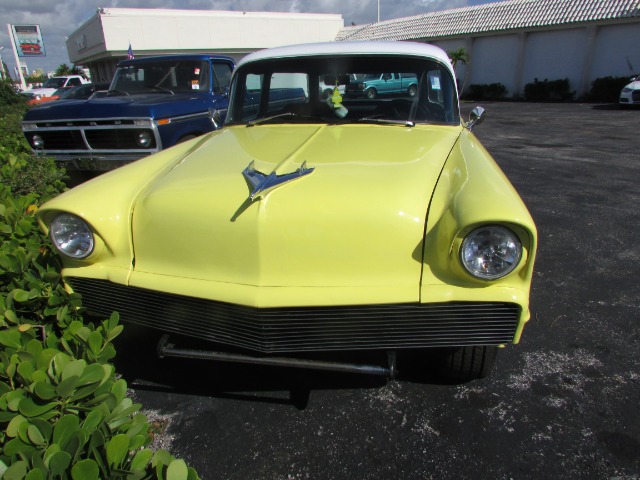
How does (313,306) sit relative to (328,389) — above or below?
above

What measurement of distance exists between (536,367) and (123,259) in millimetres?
2192

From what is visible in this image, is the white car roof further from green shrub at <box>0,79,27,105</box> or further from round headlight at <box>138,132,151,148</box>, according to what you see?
green shrub at <box>0,79,27,105</box>

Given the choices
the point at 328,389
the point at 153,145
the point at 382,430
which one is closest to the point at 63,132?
the point at 153,145

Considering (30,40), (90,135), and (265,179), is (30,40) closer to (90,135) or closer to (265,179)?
(90,135)

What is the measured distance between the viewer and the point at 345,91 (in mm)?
3357

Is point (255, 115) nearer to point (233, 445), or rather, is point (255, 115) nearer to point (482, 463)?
point (233, 445)

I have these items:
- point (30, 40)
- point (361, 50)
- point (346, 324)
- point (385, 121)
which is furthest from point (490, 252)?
point (30, 40)

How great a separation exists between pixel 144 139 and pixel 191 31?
25918mm

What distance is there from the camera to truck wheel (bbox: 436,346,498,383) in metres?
2.18

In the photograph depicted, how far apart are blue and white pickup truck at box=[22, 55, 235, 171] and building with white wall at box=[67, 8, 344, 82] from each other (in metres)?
22.0

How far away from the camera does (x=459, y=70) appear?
27.0 metres

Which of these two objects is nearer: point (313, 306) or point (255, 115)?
point (313, 306)

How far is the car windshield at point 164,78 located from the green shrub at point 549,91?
20838 millimetres

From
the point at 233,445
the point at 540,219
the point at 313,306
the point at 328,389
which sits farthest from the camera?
the point at 540,219
